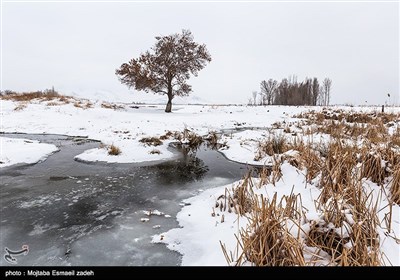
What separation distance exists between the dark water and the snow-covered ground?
43 centimetres

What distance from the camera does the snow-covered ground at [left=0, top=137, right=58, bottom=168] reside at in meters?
7.94

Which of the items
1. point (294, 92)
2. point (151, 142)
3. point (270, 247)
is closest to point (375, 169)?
point (270, 247)

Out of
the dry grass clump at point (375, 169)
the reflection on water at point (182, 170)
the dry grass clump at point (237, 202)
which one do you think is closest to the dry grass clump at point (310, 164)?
the dry grass clump at point (375, 169)

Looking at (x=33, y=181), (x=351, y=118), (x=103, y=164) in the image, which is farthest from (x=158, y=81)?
(x=33, y=181)

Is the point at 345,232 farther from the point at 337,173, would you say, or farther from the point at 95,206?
the point at 95,206

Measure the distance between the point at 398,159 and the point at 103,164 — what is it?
734 centimetres

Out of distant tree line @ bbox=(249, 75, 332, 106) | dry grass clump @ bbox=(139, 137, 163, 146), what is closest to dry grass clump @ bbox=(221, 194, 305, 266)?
dry grass clump @ bbox=(139, 137, 163, 146)

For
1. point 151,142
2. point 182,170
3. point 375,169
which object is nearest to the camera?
point 375,169

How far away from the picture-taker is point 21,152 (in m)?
8.66

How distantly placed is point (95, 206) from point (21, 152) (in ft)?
17.9

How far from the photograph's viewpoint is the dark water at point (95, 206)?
11.1ft

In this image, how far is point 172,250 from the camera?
3500 mm

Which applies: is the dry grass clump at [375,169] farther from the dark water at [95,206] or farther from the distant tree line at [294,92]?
the distant tree line at [294,92]
